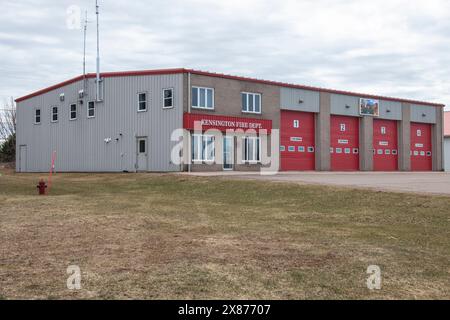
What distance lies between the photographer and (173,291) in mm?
5402

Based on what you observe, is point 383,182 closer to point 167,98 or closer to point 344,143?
point 167,98

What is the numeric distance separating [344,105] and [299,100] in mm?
5168

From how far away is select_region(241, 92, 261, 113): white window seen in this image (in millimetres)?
34250

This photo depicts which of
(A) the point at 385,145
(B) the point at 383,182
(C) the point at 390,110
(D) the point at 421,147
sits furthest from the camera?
(D) the point at 421,147

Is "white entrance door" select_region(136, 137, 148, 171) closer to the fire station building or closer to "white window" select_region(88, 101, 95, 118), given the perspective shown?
the fire station building

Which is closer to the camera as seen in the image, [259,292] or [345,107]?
[259,292]

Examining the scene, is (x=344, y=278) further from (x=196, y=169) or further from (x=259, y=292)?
(x=196, y=169)

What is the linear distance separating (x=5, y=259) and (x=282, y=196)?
36.3ft

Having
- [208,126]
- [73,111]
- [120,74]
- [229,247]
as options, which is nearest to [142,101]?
[120,74]

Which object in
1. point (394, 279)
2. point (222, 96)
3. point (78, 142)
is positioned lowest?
point (394, 279)

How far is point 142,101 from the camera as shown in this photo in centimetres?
3228

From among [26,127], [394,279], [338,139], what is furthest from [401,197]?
[26,127]

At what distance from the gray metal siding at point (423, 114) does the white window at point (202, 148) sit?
22934mm

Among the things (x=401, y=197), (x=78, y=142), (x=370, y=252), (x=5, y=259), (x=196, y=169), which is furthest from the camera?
(x=78, y=142)
